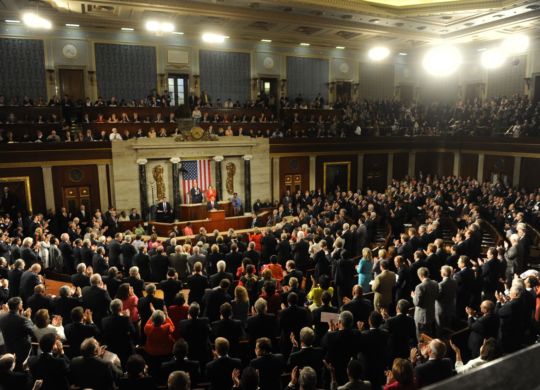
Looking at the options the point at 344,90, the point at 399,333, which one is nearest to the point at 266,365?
the point at 399,333

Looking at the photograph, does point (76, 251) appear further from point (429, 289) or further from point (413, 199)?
point (413, 199)

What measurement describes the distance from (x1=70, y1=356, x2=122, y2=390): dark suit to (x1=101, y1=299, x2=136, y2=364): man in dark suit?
100 cm

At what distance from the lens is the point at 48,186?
17.3 meters

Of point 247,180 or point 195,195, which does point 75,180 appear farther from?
point 247,180

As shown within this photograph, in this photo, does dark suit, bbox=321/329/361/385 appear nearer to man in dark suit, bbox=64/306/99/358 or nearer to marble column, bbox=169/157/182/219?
man in dark suit, bbox=64/306/99/358

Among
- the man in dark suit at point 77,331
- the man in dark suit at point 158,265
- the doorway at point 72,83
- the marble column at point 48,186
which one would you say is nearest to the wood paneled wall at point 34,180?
the marble column at point 48,186

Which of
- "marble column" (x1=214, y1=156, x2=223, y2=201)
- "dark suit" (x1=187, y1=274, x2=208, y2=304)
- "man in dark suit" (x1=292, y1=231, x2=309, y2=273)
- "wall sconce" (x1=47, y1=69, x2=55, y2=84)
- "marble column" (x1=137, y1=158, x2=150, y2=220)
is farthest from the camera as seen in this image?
"wall sconce" (x1=47, y1=69, x2=55, y2=84)

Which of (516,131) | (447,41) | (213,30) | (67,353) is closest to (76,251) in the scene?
(67,353)

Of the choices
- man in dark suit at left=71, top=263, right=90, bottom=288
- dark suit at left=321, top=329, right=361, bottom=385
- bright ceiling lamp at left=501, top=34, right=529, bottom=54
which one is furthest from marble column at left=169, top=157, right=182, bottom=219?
bright ceiling lamp at left=501, top=34, right=529, bottom=54

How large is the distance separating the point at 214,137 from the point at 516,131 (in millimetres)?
15005

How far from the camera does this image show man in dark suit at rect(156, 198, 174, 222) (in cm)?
1762

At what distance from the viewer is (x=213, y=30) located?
74.3 feet

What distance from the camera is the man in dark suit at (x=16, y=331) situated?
5.54 metres

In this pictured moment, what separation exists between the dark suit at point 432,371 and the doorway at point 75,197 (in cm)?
1686
